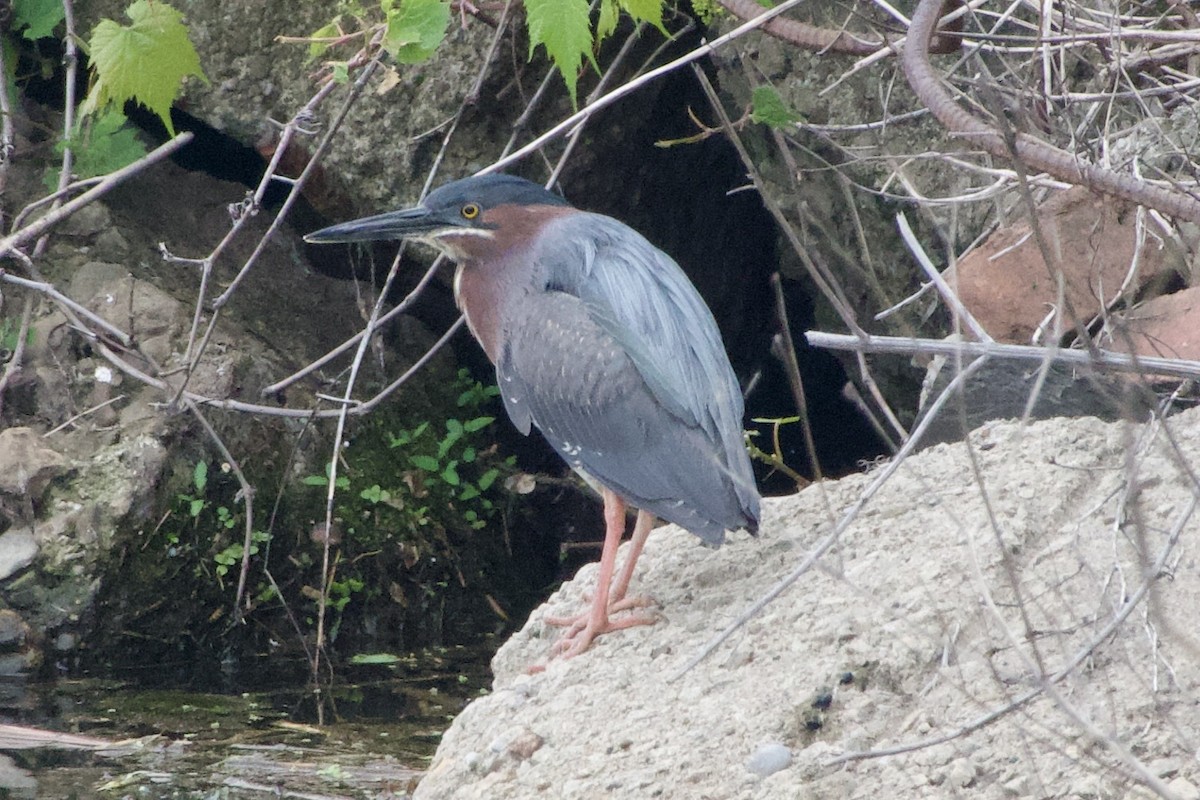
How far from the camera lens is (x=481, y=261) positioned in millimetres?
3787

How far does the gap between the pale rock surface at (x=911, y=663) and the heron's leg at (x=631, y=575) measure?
6cm

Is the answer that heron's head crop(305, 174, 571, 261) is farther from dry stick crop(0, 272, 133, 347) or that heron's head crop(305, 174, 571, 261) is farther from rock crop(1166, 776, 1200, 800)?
rock crop(1166, 776, 1200, 800)

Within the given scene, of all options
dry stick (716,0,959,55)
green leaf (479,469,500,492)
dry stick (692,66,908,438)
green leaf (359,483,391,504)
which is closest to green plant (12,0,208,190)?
green leaf (359,483,391,504)

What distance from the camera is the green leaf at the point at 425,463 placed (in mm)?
5121

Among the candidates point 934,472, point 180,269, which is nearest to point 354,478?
Result: point 180,269

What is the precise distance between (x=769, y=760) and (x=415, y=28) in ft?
7.42

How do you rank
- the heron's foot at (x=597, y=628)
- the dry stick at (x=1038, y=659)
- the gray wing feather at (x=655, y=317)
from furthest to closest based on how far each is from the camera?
the gray wing feather at (x=655, y=317), the heron's foot at (x=597, y=628), the dry stick at (x=1038, y=659)

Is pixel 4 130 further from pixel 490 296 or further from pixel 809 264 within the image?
pixel 809 264

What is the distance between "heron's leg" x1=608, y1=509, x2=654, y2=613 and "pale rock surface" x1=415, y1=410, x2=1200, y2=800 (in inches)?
2.4

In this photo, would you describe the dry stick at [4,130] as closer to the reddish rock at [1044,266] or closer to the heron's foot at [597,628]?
the heron's foot at [597,628]

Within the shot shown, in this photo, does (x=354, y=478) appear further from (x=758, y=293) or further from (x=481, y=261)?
(x=758, y=293)

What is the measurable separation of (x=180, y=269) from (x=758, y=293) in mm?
2313

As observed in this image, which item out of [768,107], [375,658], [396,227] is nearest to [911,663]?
[768,107]

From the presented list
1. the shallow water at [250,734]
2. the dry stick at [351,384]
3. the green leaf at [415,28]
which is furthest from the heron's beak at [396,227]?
the shallow water at [250,734]
